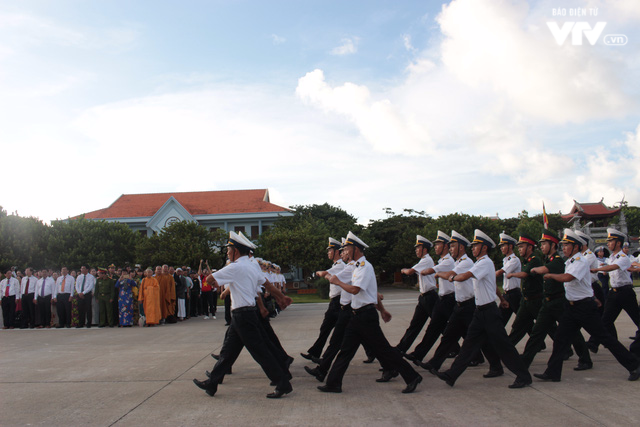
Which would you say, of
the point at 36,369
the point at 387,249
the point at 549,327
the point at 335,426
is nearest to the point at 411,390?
the point at 335,426

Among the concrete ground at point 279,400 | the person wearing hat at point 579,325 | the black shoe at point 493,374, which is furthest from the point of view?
the black shoe at point 493,374

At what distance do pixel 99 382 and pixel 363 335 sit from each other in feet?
12.0

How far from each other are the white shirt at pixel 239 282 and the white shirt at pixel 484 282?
2.77 metres

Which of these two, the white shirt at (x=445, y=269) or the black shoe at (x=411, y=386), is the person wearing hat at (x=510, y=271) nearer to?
the white shirt at (x=445, y=269)

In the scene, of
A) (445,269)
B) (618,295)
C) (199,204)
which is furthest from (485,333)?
(199,204)

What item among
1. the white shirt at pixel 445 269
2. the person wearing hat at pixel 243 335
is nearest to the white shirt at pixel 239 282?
the person wearing hat at pixel 243 335

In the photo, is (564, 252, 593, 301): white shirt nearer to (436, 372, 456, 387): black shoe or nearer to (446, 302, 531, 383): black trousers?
(446, 302, 531, 383): black trousers

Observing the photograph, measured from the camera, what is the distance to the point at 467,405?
5.08 meters

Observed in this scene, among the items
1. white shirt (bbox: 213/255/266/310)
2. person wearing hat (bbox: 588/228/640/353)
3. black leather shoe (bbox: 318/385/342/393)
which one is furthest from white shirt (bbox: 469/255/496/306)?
person wearing hat (bbox: 588/228/640/353)

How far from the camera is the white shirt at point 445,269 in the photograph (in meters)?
7.19

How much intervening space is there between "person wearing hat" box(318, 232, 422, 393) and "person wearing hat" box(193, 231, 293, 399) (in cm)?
61

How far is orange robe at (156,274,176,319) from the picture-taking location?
50.2 feet

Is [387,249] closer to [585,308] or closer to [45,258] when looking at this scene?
[45,258]

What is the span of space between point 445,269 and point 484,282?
4.43 feet
